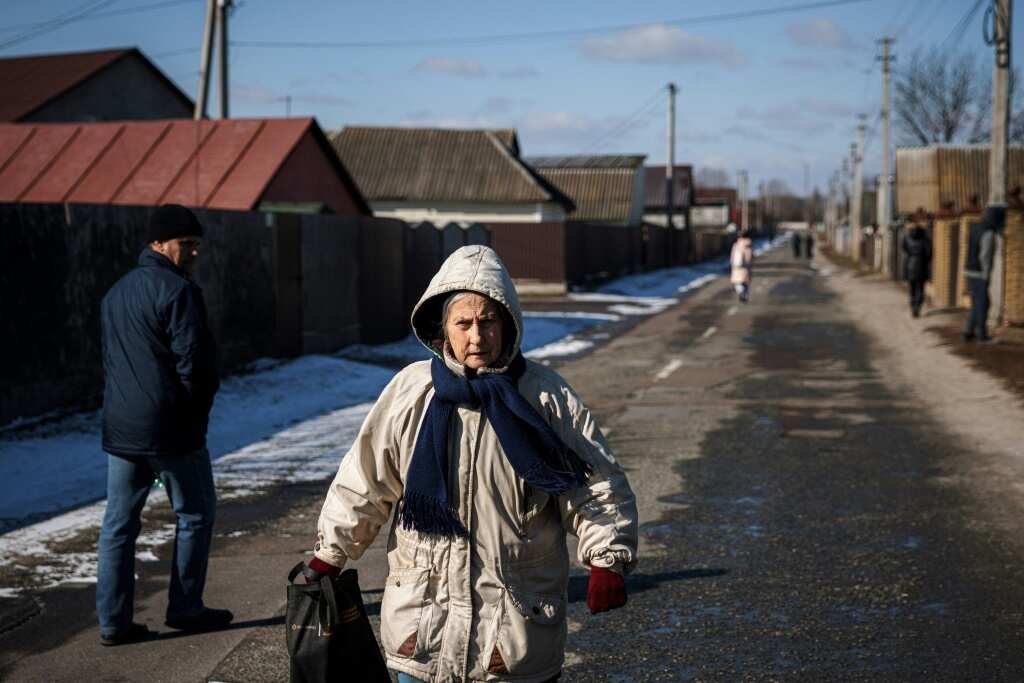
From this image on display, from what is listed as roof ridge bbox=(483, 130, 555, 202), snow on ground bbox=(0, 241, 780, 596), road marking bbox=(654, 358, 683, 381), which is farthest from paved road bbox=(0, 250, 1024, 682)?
roof ridge bbox=(483, 130, 555, 202)

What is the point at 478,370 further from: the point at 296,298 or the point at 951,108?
the point at 951,108

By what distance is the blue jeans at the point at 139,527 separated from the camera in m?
4.97

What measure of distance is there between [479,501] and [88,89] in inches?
1401

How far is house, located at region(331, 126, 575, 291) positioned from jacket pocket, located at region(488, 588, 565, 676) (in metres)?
37.9

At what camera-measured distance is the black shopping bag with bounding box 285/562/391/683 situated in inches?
120

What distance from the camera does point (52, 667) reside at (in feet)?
15.5

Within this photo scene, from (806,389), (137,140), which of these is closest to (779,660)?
(806,389)

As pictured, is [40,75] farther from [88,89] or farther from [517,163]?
[517,163]

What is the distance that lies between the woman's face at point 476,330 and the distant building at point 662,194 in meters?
79.7

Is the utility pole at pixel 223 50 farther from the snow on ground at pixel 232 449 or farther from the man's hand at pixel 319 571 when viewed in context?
the man's hand at pixel 319 571

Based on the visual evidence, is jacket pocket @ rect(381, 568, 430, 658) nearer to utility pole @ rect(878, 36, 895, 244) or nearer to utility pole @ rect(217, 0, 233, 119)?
utility pole @ rect(217, 0, 233, 119)

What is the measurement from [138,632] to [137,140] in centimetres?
1883

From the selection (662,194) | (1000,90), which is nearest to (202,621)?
(1000,90)

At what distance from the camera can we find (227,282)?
13.3 m
